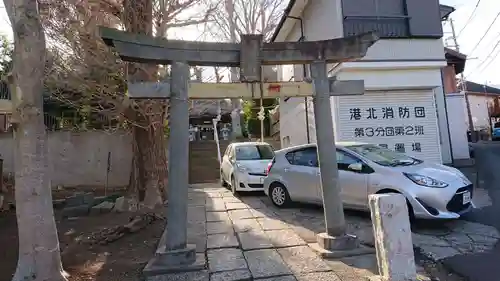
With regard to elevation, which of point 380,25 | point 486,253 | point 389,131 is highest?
point 380,25

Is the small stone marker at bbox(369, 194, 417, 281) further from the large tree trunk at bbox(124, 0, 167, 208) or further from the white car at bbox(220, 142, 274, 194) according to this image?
the white car at bbox(220, 142, 274, 194)

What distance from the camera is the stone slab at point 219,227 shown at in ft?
20.4

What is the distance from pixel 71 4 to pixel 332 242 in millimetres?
7415

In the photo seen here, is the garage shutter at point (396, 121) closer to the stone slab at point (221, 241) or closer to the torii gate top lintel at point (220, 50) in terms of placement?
the torii gate top lintel at point (220, 50)

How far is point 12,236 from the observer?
6840 mm

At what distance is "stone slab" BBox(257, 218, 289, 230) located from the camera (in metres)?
6.27

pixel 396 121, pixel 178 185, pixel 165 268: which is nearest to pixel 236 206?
pixel 178 185

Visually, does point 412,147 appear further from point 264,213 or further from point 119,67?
point 119,67

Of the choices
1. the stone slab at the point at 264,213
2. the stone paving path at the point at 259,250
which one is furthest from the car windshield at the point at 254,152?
the stone slab at the point at 264,213

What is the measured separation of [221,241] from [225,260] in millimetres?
939

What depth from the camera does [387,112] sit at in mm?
10898

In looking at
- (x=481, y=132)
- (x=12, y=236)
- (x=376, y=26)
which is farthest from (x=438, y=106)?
(x=481, y=132)

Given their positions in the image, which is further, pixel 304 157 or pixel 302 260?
pixel 304 157

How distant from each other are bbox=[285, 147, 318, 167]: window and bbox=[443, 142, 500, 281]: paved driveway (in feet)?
10.1
